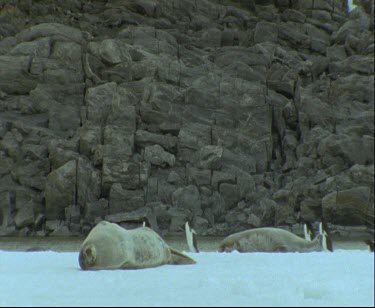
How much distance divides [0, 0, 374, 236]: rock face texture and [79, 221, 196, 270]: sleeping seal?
22392 mm

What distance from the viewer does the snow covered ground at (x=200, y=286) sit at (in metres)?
3.10

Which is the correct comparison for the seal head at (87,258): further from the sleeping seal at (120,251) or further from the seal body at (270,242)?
the seal body at (270,242)

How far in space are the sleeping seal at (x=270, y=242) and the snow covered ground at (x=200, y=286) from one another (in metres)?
4.13

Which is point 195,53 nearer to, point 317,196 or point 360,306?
point 317,196

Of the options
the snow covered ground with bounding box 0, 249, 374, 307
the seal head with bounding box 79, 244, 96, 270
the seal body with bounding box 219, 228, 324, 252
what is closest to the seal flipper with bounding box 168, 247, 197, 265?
the snow covered ground with bounding box 0, 249, 374, 307

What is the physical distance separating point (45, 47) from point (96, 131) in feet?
26.3

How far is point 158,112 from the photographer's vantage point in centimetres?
4128

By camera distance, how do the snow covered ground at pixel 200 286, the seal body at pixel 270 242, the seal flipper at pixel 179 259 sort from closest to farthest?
the snow covered ground at pixel 200 286, the seal flipper at pixel 179 259, the seal body at pixel 270 242

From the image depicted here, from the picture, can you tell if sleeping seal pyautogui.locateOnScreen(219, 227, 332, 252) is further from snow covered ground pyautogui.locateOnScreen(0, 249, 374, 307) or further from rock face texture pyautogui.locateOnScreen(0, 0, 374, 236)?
rock face texture pyautogui.locateOnScreen(0, 0, 374, 236)

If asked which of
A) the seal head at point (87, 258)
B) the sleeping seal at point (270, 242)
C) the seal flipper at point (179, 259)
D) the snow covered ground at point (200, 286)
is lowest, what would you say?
the sleeping seal at point (270, 242)

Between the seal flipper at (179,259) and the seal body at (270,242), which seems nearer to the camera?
the seal flipper at (179,259)

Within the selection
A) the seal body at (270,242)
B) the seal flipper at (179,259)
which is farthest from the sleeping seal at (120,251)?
the seal body at (270,242)

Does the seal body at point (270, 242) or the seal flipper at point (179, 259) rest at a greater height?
the seal flipper at point (179, 259)

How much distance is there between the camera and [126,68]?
43.8 m
